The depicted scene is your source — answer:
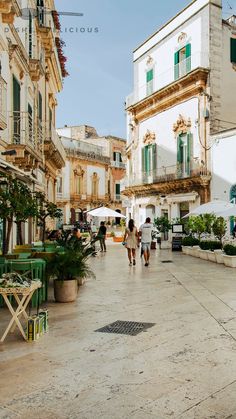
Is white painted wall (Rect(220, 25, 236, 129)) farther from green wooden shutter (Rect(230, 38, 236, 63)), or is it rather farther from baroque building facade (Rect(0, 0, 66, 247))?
baroque building facade (Rect(0, 0, 66, 247))

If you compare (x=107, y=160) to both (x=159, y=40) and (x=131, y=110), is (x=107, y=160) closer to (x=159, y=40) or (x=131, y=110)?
(x=131, y=110)

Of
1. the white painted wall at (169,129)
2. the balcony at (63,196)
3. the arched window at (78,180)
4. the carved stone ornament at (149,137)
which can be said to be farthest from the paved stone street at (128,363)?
the arched window at (78,180)

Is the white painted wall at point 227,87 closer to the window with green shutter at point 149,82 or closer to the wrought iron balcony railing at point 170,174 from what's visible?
the wrought iron balcony railing at point 170,174

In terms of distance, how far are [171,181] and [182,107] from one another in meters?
4.25

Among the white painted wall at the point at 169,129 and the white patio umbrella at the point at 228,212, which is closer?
the white patio umbrella at the point at 228,212

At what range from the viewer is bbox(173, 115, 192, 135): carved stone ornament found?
25125 mm

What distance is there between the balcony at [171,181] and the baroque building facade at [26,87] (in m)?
6.51

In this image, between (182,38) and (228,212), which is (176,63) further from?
(228,212)

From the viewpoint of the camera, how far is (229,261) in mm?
13953

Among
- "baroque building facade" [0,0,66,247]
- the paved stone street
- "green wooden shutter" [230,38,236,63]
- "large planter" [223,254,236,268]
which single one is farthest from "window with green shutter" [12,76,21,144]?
"green wooden shutter" [230,38,236,63]

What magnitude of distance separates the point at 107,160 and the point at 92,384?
4629cm

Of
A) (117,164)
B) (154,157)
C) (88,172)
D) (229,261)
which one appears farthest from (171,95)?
(117,164)

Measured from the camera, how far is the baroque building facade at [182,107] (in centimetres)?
2377

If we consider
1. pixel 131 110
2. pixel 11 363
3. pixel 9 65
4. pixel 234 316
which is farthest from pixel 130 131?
pixel 11 363
